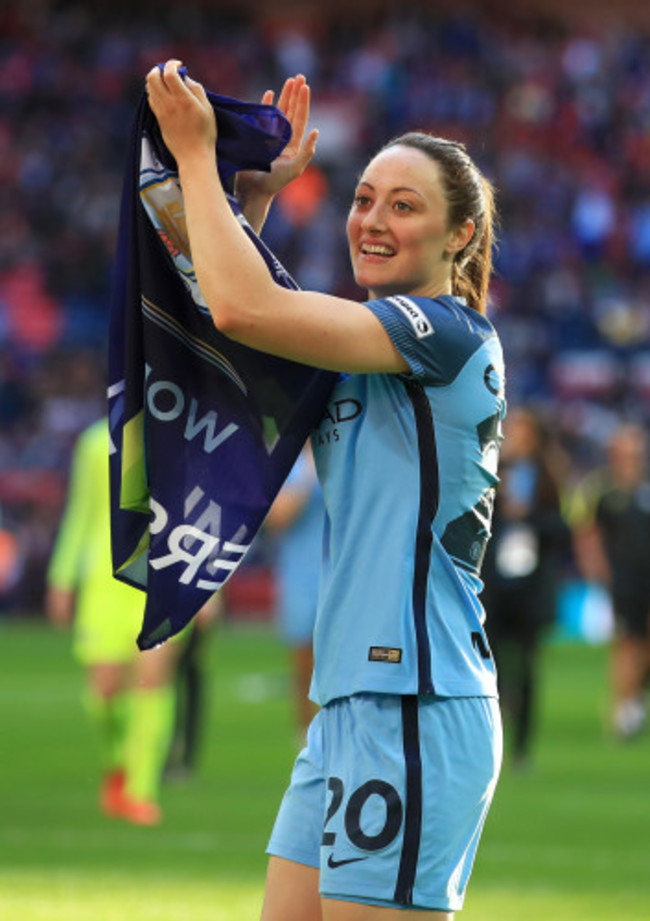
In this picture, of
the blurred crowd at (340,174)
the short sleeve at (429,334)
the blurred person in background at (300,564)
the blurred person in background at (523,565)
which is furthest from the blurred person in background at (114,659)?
the blurred crowd at (340,174)

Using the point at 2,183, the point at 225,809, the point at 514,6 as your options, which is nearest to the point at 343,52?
the point at 514,6

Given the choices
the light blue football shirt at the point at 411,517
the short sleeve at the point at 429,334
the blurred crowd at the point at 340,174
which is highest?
the blurred crowd at the point at 340,174

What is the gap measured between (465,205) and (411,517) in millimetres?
674

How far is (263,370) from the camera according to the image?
3.85 meters

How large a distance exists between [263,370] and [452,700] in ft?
2.50

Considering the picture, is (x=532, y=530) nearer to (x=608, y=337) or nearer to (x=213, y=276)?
Answer: (x=213, y=276)

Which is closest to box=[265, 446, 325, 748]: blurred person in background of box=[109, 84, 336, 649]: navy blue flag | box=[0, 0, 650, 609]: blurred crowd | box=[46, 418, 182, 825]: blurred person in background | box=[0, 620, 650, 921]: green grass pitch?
box=[0, 620, 650, 921]: green grass pitch

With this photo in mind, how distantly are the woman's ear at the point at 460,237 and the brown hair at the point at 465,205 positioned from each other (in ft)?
0.04

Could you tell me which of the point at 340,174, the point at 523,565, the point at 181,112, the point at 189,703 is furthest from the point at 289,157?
the point at 340,174

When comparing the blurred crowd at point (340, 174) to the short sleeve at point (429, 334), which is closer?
the short sleeve at point (429, 334)

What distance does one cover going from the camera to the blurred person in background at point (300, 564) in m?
11.5

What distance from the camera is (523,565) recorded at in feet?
42.8

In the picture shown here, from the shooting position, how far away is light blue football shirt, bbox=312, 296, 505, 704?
3582mm

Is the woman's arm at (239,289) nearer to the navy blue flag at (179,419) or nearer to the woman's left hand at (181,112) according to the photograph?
the woman's left hand at (181,112)
